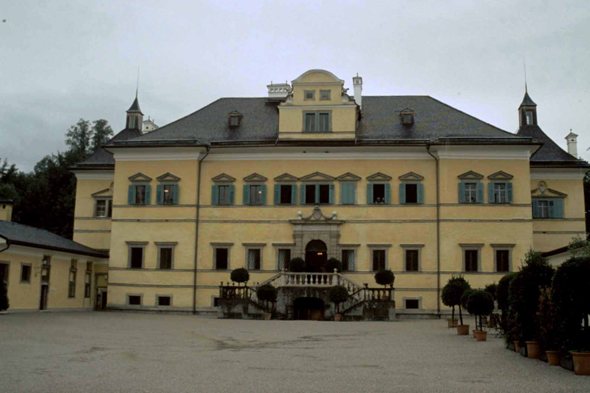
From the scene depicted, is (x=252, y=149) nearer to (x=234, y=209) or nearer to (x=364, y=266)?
(x=234, y=209)

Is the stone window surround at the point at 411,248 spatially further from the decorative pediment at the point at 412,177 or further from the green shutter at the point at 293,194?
the green shutter at the point at 293,194

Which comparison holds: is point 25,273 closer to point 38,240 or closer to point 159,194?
point 38,240

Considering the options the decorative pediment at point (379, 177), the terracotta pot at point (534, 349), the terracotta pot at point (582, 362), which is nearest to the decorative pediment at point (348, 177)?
the decorative pediment at point (379, 177)

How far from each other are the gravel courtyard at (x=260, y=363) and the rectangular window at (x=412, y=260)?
14563 mm

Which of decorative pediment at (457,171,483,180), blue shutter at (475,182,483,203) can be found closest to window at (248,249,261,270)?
decorative pediment at (457,171,483,180)

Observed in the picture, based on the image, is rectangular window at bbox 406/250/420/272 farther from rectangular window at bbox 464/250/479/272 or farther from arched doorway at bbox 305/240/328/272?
arched doorway at bbox 305/240/328/272

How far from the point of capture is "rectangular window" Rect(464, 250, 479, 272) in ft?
119

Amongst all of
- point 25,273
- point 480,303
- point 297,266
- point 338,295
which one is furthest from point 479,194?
point 25,273

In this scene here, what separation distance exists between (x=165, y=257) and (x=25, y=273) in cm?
799

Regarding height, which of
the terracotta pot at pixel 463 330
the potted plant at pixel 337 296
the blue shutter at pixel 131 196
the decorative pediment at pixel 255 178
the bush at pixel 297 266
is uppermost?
the decorative pediment at pixel 255 178

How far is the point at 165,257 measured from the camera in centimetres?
3853

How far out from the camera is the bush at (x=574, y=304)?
43.9ft

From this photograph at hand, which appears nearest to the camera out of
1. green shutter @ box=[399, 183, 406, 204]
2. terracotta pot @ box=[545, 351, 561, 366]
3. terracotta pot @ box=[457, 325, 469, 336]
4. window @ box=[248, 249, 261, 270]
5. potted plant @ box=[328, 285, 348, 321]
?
terracotta pot @ box=[545, 351, 561, 366]

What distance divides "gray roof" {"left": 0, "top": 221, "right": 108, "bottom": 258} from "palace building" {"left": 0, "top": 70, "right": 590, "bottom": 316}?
5.78ft
